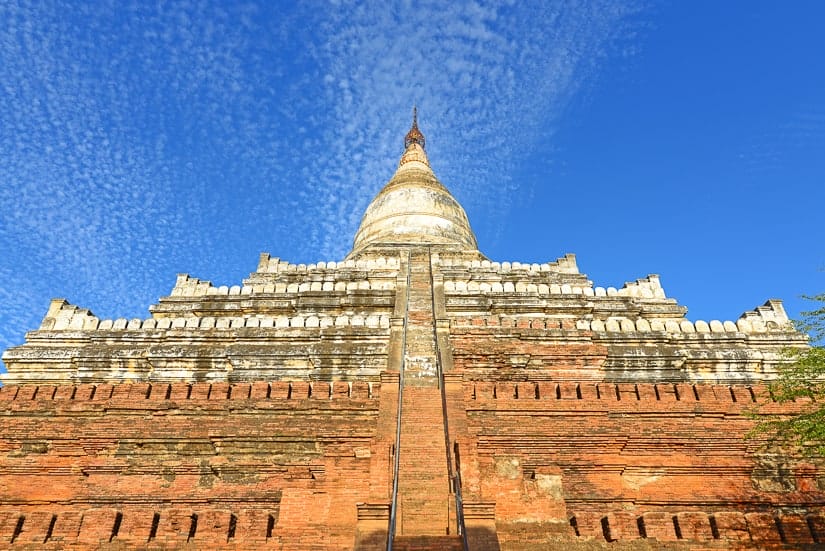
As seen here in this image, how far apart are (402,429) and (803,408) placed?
631 cm

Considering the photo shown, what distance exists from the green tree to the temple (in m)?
0.22

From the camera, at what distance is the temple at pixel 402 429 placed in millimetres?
8484

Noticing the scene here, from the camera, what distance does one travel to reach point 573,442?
Answer: 33.5 feet

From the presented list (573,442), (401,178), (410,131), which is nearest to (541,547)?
(573,442)

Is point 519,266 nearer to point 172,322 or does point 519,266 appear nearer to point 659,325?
point 659,325

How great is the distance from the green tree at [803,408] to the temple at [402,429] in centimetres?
22

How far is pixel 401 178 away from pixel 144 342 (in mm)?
17014

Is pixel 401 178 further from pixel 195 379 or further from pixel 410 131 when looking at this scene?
pixel 195 379

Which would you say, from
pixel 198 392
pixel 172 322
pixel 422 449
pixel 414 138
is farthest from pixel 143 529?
pixel 414 138

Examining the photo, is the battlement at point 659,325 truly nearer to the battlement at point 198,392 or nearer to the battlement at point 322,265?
the battlement at point 198,392

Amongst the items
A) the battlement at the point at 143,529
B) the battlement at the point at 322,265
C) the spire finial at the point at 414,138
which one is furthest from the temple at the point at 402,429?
the spire finial at the point at 414,138

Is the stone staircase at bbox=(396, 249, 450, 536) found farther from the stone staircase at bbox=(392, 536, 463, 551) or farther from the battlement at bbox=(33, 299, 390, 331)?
the battlement at bbox=(33, 299, 390, 331)

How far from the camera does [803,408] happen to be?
1077 centimetres

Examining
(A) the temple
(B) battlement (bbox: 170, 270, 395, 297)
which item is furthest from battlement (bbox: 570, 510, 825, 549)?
(B) battlement (bbox: 170, 270, 395, 297)
